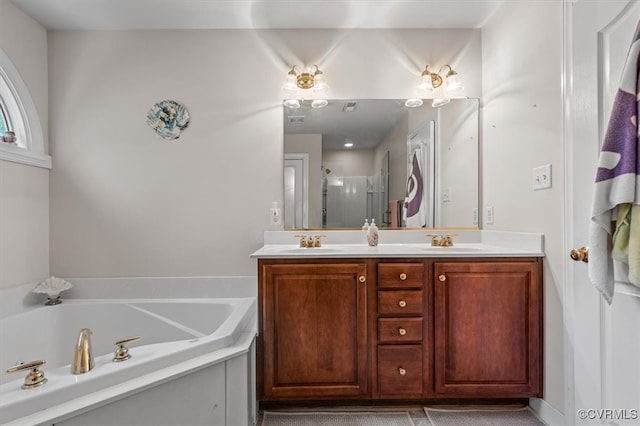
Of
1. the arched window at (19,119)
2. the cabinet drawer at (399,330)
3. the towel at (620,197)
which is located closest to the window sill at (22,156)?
the arched window at (19,119)

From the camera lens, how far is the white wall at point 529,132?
1560mm

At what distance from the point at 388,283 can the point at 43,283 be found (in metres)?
2.19

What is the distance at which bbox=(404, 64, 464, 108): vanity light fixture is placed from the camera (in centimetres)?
224

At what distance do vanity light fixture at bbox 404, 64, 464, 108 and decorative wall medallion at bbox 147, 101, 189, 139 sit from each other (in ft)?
5.30

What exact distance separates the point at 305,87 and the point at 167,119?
1.01m

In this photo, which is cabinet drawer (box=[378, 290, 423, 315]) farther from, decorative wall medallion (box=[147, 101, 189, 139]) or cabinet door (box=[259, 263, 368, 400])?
decorative wall medallion (box=[147, 101, 189, 139])

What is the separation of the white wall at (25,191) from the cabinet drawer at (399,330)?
7.39ft

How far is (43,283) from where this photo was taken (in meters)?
2.03

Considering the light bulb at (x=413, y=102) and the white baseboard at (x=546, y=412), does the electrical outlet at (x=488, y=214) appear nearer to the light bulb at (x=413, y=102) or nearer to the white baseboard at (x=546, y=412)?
the light bulb at (x=413, y=102)

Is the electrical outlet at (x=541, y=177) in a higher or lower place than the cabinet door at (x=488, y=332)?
higher

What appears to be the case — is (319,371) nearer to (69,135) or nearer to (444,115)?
(444,115)

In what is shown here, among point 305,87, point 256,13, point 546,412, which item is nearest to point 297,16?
point 256,13

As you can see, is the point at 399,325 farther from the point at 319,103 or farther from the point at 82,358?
the point at 319,103

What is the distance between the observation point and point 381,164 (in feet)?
7.55
